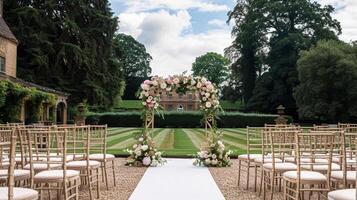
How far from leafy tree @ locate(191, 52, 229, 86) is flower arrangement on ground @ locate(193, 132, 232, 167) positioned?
69.8 metres

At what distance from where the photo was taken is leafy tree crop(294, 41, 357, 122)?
3741cm

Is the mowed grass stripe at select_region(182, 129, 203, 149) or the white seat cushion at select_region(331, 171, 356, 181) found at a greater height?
the white seat cushion at select_region(331, 171, 356, 181)

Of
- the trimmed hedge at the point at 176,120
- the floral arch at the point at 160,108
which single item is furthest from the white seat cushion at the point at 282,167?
the trimmed hedge at the point at 176,120

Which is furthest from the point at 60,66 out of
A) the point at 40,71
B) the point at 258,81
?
the point at 258,81

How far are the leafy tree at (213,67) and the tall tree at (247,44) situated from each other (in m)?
22.8

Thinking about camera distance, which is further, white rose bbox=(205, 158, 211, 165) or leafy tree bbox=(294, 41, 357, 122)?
leafy tree bbox=(294, 41, 357, 122)

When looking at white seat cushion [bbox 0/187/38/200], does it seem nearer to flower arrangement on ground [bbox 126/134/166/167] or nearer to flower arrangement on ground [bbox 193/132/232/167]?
flower arrangement on ground [bbox 126/134/166/167]

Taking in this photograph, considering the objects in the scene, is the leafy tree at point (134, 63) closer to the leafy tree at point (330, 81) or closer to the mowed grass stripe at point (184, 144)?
the leafy tree at point (330, 81)

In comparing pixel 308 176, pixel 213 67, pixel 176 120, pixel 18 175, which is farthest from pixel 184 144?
pixel 213 67

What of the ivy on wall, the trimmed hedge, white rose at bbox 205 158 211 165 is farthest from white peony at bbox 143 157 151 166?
the trimmed hedge

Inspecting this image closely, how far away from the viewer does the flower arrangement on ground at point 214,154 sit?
12469 millimetres

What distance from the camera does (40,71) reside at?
37.8 metres

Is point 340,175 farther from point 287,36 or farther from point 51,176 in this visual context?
point 287,36

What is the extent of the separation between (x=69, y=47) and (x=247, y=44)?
22.3 meters
